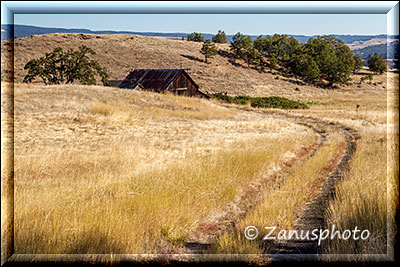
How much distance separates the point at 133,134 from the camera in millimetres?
16969

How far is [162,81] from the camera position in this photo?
147 ft

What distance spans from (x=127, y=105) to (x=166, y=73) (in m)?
19.9

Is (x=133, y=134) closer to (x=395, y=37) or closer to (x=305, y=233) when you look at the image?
(x=305, y=233)

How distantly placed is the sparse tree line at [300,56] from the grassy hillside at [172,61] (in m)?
2.44

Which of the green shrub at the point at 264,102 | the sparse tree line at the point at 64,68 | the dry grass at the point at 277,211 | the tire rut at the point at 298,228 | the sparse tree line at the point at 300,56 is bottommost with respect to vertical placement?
the tire rut at the point at 298,228

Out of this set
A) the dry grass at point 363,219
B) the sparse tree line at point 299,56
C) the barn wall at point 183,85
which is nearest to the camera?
the dry grass at point 363,219

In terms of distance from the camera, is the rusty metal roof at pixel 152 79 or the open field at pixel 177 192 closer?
the open field at pixel 177 192

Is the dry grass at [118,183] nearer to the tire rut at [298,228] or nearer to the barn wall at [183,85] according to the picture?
the tire rut at [298,228]

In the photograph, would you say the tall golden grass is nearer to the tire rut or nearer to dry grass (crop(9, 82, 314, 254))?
dry grass (crop(9, 82, 314, 254))

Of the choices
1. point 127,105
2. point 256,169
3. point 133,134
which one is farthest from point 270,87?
point 256,169

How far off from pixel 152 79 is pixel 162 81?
1.46 m

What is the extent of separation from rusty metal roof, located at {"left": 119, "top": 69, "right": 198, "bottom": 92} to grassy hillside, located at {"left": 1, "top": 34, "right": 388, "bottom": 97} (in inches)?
627

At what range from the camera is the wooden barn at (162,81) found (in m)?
44.1

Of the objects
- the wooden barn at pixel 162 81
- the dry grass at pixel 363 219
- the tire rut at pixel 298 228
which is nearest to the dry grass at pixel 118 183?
the tire rut at pixel 298 228
